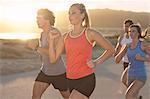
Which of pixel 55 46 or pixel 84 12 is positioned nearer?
pixel 84 12

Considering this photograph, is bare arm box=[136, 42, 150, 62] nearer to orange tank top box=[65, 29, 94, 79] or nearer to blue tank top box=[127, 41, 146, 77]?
blue tank top box=[127, 41, 146, 77]

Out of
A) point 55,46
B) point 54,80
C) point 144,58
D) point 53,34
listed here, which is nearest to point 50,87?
point 144,58

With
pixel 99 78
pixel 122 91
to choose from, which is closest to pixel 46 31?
pixel 122 91

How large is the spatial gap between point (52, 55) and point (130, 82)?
1.75m

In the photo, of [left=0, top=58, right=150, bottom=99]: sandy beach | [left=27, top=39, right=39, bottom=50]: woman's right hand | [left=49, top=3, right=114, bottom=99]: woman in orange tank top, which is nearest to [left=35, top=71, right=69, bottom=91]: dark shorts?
[left=27, top=39, right=39, bottom=50]: woman's right hand

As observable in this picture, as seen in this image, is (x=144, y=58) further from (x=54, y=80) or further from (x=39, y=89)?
(x=39, y=89)

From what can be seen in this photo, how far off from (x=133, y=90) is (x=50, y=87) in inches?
162

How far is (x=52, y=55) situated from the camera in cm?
544

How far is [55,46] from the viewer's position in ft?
18.1

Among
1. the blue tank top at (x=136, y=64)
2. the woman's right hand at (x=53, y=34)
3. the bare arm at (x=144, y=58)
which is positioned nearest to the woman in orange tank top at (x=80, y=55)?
the woman's right hand at (x=53, y=34)

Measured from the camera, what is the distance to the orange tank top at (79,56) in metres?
5.02

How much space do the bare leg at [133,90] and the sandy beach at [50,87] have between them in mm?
2328

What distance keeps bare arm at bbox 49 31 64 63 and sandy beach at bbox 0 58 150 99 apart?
11.6 ft

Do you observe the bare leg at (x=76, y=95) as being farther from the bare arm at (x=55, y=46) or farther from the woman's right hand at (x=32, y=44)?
the woman's right hand at (x=32, y=44)
